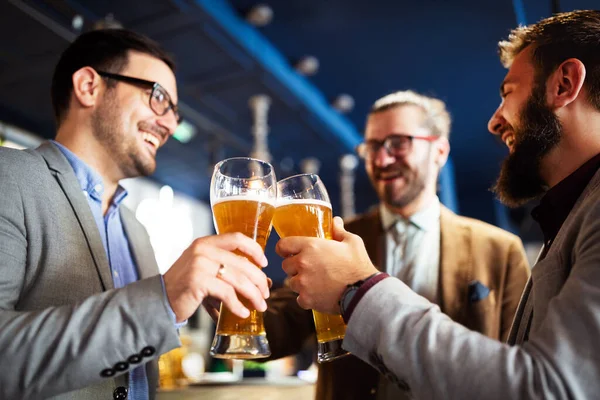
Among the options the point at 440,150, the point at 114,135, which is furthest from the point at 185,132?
the point at 114,135

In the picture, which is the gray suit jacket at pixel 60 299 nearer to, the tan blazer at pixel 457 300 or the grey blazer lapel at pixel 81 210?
the grey blazer lapel at pixel 81 210

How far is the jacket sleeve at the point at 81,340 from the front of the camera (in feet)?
2.96

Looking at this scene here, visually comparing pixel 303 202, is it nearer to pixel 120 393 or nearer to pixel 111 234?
pixel 120 393

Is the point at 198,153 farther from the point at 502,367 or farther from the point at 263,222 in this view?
the point at 502,367

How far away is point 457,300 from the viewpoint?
6.23ft

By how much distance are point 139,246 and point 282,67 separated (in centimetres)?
364

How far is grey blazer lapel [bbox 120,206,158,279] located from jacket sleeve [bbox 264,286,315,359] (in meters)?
0.47

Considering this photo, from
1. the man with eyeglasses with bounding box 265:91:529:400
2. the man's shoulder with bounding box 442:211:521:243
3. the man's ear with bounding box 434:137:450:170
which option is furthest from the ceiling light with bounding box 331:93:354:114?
the man's shoulder with bounding box 442:211:521:243

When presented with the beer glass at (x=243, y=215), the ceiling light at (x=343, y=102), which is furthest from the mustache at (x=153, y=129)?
the ceiling light at (x=343, y=102)

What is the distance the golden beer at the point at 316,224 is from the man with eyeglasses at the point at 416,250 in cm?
65

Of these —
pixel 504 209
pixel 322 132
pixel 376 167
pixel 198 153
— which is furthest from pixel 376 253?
pixel 504 209

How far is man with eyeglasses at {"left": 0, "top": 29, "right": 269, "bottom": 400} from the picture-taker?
0.91 m

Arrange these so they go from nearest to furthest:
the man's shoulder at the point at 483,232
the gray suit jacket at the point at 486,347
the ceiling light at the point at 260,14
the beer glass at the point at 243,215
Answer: the gray suit jacket at the point at 486,347, the beer glass at the point at 243,215, the man's shoulder at the point at 483,232, the ceiling light at the point at 260,14

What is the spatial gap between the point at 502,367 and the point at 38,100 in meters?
5.52
